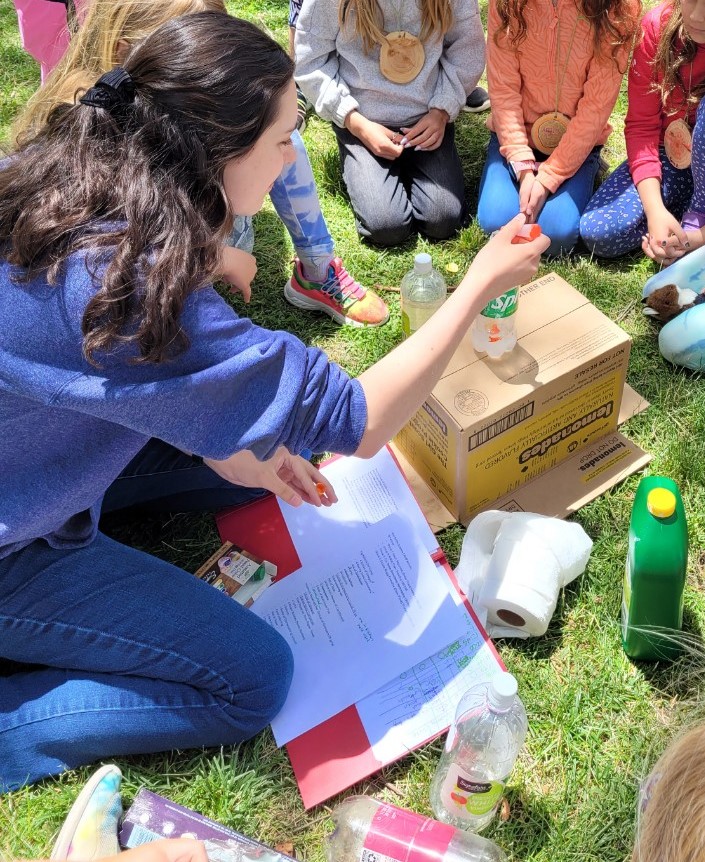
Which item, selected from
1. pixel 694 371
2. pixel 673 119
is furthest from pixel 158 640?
pixel 673 119

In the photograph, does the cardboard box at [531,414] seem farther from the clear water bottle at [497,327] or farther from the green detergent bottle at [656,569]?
the green detergent bottle at [656,569]

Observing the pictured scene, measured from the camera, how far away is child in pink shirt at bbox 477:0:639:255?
7.23 ft

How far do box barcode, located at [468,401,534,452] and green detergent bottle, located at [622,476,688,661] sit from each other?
32 centimetres

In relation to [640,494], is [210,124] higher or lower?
higher

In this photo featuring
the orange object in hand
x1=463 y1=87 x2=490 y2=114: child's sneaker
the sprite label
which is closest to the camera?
the orange object in hand

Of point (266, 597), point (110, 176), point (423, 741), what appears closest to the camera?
point (110, 176)

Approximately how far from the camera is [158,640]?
1.41 meters

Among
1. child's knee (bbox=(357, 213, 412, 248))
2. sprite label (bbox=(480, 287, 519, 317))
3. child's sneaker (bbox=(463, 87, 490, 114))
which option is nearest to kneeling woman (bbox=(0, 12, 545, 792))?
sprite label (bbox=(480, 287, 519, 317))

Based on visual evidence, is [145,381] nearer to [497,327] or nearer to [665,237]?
[497,327]

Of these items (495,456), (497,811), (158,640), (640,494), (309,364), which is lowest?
(497,811)

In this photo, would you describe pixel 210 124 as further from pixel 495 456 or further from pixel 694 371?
pixel 694 371

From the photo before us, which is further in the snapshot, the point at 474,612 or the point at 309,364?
the point at 474,612

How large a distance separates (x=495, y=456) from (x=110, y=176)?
0.99 metres

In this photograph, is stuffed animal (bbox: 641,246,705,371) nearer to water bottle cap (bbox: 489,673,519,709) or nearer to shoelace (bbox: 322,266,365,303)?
shoelace (bbox: 322,266,365,303)
